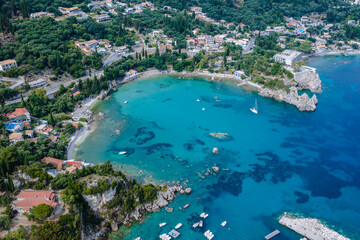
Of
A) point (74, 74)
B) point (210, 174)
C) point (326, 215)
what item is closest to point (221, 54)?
point (74, 74)

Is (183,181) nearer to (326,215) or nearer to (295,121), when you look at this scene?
(326,215)

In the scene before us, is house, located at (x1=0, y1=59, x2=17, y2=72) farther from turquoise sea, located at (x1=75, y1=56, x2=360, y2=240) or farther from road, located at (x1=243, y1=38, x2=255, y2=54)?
road, located at (x1=243, y1=38, x2=255, y2=54)

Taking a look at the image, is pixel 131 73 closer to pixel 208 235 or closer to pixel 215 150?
pixel 215 150

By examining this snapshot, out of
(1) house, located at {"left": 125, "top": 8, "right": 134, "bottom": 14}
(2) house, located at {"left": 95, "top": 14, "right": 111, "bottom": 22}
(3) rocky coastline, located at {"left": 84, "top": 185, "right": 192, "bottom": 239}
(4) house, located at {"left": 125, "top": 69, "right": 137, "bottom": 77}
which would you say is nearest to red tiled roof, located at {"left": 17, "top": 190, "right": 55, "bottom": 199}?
(3) rocky coastline, located at {"left": 84, "top": 185, "right": 192, "bottom": 239}

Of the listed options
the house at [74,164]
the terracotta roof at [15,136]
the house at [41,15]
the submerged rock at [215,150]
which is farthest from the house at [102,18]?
the submerged rock at [215,150]

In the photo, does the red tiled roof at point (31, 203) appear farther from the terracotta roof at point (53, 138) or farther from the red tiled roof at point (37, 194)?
the terracotta roof at point (53, 138)
